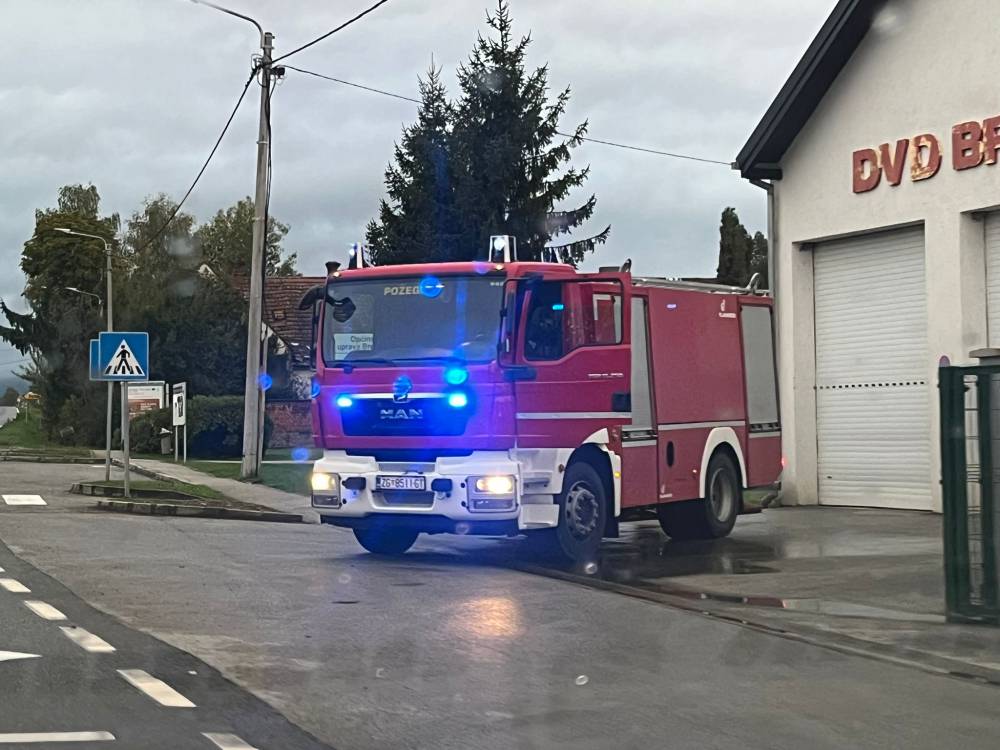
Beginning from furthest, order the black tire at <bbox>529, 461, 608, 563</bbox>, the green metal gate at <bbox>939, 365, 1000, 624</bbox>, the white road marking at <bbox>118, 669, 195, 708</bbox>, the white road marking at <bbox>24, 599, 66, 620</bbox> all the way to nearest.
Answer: the black tire at <bbox>529, 461, 608, 563</bbox> < the green metal gate at <bbox>939, 365, 1000, 624</bbox> < the white road marking at <bbox>24, 599, 66, 620</bbox> < the white road marking at <bbox>118, 669, 195, 708</bbox>

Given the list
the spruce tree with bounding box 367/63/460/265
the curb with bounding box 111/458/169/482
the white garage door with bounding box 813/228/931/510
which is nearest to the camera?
the white garage door with bounding box 813/228/931/510

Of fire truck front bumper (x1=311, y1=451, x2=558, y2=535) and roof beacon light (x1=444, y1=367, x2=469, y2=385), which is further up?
roof beacon light (x1=444, y1=367, x2=469, y2=385)

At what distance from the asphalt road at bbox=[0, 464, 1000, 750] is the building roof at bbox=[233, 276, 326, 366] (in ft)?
146

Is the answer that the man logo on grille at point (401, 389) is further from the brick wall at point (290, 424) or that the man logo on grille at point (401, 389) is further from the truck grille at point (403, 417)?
the brick wall at point (290, 424)

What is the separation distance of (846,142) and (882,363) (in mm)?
3296

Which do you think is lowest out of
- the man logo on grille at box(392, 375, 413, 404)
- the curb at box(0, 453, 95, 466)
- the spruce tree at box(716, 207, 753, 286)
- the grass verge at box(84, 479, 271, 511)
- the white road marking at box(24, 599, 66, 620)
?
the white road marking at box(24, 599, 66, 620)

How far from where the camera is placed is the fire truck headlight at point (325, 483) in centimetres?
1367

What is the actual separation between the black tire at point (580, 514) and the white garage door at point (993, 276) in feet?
25.0

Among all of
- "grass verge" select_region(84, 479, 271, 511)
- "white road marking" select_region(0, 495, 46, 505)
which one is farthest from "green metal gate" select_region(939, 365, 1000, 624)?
"white road marking" select_region(0, 495, 46, 505)

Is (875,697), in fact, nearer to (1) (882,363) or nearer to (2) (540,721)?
(2) (540,721)

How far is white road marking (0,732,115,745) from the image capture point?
19.6 ft

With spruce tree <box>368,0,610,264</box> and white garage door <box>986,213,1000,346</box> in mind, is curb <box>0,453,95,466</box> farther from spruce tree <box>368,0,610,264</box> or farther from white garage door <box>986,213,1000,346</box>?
white garage door <box>986,213,1000,346</box>

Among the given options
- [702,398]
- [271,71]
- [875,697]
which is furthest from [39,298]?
[875,697]

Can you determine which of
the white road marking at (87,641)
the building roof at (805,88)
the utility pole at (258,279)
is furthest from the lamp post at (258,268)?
the white road marking at (87,641)
